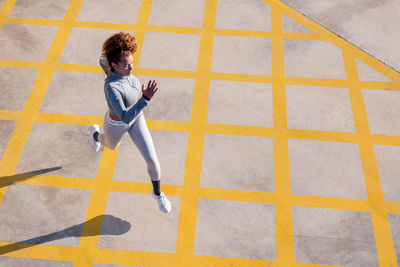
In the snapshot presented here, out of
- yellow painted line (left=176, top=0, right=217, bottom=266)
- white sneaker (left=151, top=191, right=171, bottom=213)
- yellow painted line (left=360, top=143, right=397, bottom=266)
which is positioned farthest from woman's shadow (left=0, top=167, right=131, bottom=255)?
yellow painted line (left=360, top=143, right=397, bottom=266)

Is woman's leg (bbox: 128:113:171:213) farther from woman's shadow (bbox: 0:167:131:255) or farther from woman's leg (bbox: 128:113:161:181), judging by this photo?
woman's shadow (bbox: 0:167:131:255)

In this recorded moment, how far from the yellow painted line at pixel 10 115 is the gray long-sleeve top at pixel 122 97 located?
304 centimetres

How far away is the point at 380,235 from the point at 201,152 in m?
2.77

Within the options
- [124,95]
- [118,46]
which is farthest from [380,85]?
[118,46]

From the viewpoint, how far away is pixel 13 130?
6.27m

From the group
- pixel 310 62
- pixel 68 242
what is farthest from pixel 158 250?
pixel 310 62

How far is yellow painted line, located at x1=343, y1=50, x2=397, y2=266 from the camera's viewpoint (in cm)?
502

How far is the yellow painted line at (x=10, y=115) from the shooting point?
6434 mm

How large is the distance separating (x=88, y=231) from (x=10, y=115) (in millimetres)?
2694

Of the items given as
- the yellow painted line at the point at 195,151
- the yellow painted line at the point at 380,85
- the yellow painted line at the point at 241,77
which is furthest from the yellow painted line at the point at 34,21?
the yellow painted line at the point at 380,85

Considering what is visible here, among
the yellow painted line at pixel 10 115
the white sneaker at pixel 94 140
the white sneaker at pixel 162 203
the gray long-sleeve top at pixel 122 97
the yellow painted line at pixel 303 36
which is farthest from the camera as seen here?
the yellow painted line at pixel 303 36

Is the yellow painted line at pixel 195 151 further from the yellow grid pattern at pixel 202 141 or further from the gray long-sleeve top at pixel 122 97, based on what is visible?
the gray long-sleeve top at pixel 122 97

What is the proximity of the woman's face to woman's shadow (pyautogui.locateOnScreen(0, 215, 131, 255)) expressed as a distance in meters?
2.22

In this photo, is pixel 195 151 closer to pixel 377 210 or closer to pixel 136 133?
pixel 136 133
